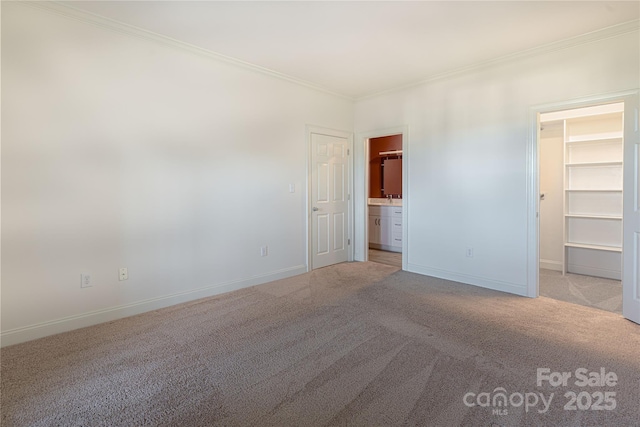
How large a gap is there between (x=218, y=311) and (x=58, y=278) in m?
1.33

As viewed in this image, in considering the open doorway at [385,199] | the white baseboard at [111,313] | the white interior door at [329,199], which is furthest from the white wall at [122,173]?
the open doorway at [385,199]

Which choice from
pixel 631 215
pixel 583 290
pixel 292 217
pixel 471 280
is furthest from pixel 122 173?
pixel 583 290

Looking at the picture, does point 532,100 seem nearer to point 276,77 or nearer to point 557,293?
point 557,293

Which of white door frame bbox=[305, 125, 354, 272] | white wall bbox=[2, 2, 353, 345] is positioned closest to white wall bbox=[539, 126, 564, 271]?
white door frame bbox=[305, 125, 354, 272]

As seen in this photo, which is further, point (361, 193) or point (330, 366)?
point (361, 193)

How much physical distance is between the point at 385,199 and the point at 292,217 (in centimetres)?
285

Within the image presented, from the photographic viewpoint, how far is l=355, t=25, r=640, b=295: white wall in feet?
10.4

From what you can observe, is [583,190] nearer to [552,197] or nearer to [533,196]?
[552,197]

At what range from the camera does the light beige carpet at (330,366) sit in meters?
1.70

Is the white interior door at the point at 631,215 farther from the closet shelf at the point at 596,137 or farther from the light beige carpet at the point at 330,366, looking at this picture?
the closet shelf at the point at 596,137

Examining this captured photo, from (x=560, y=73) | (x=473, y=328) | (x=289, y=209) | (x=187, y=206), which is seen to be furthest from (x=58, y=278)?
(x=560, y=73)

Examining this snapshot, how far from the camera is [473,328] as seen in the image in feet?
8.93

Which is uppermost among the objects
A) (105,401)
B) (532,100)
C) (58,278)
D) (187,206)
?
(532,100)

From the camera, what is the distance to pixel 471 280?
3994 millimetres
